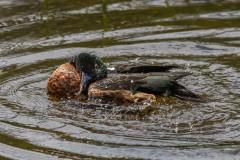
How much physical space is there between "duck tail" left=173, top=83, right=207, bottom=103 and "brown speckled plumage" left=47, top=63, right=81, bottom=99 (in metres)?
0.97

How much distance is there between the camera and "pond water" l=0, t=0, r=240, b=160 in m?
6.38

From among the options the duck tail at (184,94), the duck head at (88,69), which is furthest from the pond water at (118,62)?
the duck head at (88,69)

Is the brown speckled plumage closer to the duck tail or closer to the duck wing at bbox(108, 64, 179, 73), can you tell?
the duck wing at bbox(108, 64, 179, 73)

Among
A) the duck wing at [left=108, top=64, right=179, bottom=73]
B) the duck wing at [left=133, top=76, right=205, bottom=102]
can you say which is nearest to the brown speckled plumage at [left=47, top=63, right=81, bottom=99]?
the duck wing at [left=108, top=64, right=179, bottom=73]

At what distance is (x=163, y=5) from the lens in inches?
448

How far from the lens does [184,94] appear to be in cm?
746

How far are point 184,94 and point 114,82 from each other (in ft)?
2.17

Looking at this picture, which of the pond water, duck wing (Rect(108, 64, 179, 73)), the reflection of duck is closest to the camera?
the pond water

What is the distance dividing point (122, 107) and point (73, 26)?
3.31 meters

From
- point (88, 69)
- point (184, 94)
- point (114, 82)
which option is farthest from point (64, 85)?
point (184, 94)

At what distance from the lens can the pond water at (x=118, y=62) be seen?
6.38m

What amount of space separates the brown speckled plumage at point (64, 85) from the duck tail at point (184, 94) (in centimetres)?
97

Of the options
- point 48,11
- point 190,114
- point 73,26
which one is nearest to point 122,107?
point 190,114

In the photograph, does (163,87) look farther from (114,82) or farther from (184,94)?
(114,82)
